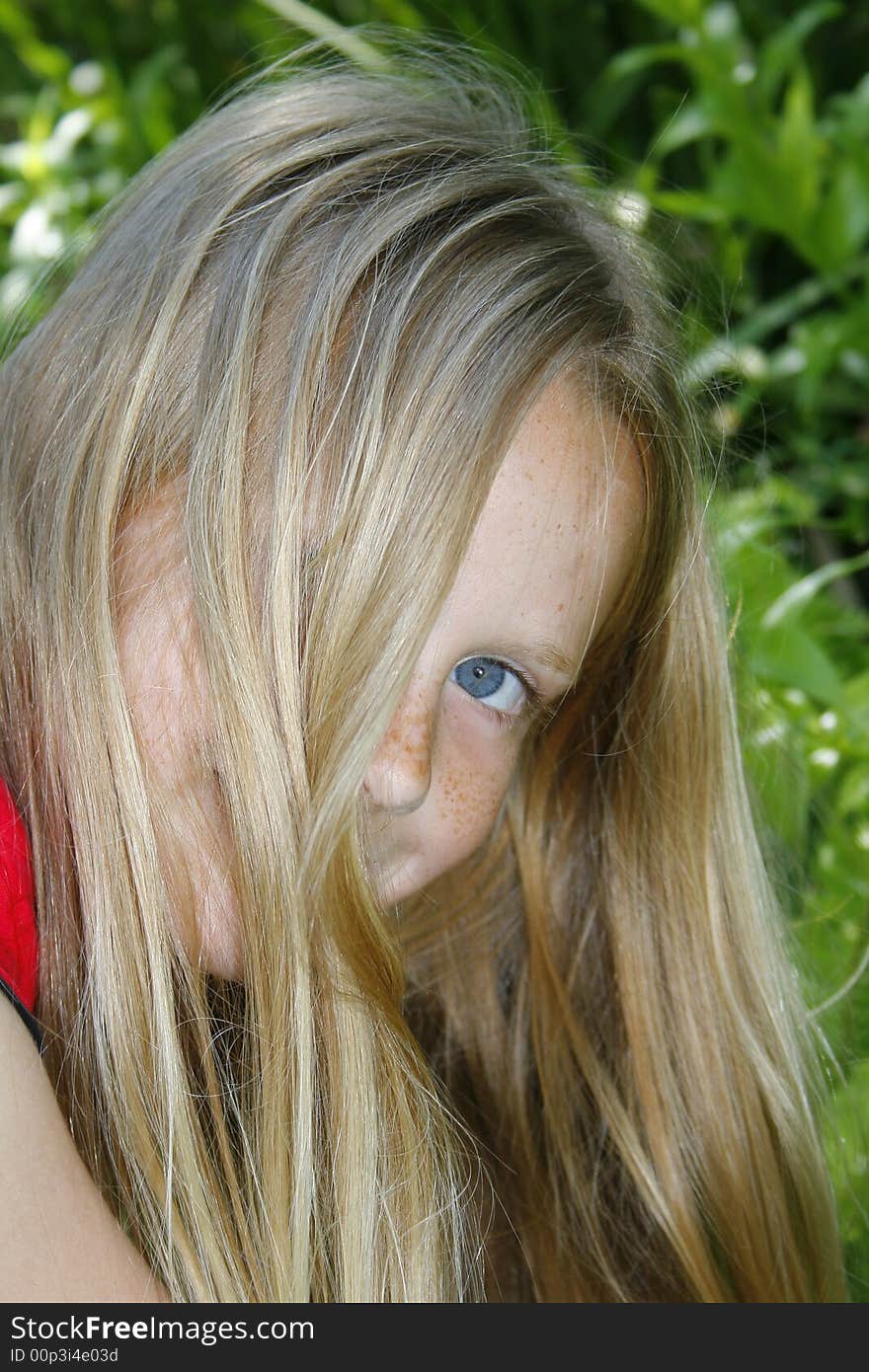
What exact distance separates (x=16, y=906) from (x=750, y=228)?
139 cm

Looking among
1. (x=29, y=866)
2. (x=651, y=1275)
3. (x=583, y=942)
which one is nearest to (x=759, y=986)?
(x=583, y=942)

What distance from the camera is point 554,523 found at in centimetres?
89

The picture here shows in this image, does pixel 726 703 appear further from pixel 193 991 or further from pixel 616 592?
pixel 193 991

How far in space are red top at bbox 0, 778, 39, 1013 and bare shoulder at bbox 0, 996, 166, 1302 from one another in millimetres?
92

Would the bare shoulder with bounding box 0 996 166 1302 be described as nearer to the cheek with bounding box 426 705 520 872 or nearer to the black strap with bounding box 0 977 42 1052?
the black strap with bounding box 0 977 42 1052

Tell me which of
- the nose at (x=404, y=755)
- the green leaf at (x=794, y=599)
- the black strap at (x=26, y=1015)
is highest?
the green leaf at (x=794, y=599)

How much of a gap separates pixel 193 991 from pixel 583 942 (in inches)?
18.8

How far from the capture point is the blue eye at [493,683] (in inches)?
39.8

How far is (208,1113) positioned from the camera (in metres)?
0.99

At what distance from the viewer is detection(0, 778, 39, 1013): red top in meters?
0.89

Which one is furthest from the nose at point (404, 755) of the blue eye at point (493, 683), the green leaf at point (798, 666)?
the green leaf at point (798, 666)

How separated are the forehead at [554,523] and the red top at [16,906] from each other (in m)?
0.34

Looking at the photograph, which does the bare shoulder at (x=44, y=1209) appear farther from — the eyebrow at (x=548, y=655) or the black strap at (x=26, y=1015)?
the eyebrow at (x=548, y=655)

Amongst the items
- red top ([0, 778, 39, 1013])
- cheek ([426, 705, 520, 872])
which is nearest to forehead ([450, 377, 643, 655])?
cheek ([426, 705, 520, 872])
